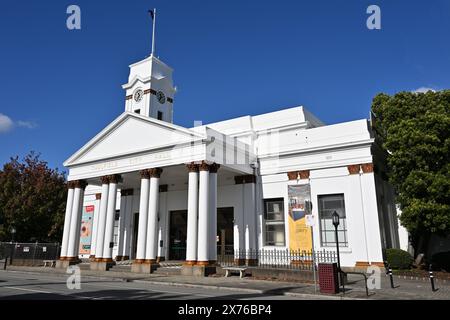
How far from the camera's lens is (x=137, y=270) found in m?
20.7

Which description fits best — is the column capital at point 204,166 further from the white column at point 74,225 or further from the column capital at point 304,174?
the white column at point 74,225

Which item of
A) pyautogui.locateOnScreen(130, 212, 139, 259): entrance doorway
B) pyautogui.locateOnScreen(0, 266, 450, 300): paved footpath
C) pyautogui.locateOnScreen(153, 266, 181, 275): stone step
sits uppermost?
pyautogui.locateOnScreen(130, 212, 139, 259): entrance doorway

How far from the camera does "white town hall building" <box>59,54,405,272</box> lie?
20.3 m

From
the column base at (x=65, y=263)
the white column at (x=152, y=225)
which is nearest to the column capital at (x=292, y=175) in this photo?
the white column at (x=152, y=225)

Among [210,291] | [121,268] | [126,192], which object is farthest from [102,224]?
[210,291]

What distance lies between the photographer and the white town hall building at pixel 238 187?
20297 mm

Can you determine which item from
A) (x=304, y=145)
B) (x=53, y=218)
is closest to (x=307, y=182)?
(x=304, y=145)

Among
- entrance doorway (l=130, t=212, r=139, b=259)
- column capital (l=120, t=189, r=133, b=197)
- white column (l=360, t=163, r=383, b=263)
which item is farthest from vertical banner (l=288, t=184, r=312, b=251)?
column capital (l=120, t=189, r=133, b=197)

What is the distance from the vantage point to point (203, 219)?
1936 cm

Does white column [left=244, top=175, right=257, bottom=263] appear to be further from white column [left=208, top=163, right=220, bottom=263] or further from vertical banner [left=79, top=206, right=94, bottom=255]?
vertical banner [left=79, top=206, right=94, bottom=255]

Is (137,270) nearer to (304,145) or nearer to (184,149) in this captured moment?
(184,149)

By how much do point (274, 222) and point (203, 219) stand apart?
604cm

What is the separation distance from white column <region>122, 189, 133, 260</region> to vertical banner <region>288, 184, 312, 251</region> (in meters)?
13.3
